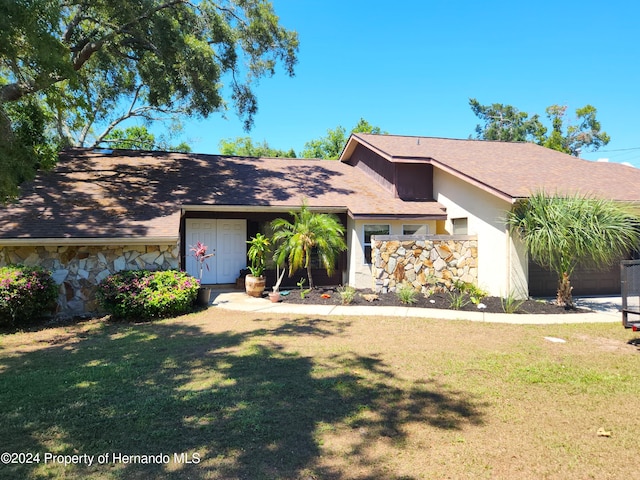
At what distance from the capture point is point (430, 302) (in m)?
10.6

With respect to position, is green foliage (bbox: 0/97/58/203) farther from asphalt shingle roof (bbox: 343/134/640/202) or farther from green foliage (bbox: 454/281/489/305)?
green foliage (bbox: 454/281/489/305)

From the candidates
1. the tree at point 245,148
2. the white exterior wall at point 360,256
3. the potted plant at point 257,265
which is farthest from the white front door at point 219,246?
the tree at point 245,148

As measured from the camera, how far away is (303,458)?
3336mm

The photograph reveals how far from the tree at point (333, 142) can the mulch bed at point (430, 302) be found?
26.1 metres

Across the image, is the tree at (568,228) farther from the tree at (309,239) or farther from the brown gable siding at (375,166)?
the brown gable siding at (375,166)

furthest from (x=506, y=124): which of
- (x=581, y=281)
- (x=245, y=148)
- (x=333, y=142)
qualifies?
(x=581, y=281)

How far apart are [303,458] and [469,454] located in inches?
→ 55.7

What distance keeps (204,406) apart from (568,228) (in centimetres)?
928

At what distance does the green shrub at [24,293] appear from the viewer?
27.5 ft

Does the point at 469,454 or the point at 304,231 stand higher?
the point at 304,231

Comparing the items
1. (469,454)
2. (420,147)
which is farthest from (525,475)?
(420,147)

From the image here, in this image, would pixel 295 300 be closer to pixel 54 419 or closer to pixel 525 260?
pixel 525 260

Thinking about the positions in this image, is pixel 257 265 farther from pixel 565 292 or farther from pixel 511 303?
pixel 565 292

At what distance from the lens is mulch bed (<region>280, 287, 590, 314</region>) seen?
32.7 feet
